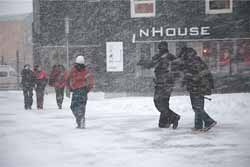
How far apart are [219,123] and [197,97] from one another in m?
1.84

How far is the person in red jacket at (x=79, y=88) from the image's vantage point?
41.0 ft

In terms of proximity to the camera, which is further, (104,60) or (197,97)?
(104,60)

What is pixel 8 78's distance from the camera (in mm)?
38719

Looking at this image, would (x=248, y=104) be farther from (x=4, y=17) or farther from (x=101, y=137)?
(x=4, y=17)

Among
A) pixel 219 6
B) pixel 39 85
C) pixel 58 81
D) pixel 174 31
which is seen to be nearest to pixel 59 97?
pixel 58 81

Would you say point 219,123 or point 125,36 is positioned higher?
point 125,36

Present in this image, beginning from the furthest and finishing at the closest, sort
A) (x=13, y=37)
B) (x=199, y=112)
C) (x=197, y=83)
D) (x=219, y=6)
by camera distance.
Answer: (x=13, y=37) → (x=219, y=6) → (x=197, y=83) → (x=199, y=112)

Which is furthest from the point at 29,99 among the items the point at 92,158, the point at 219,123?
the point at 92,158

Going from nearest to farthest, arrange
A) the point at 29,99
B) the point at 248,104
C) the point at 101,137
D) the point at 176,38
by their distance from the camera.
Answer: the point at 101,137 → the point at 248,104 → the point at 29,99 → the point at 176,38

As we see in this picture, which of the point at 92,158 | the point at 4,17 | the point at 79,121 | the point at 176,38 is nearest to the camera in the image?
the point at 92,158

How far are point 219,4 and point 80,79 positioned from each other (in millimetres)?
14524

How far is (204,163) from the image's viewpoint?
7.93 meters

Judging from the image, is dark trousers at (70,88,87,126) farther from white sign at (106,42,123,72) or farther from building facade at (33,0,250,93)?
white sign at (106,42,123,72)

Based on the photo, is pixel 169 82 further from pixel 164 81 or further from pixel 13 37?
pixel 13 37
